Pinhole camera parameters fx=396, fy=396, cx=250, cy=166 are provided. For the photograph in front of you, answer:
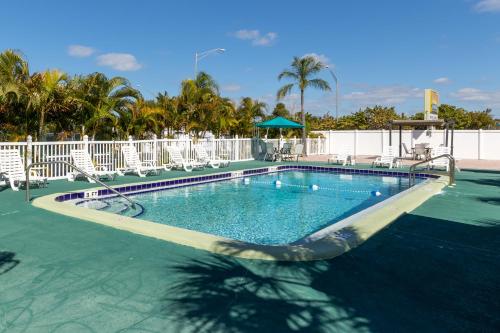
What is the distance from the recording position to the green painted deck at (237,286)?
3.00 meters

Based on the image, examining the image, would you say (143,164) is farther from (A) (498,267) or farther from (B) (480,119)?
(B) (480,119)

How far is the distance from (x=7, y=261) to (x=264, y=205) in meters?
6.39

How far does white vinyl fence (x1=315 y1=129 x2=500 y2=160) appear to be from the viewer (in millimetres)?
23078

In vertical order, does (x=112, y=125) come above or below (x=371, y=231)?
above

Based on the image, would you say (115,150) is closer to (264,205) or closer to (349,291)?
(264,205)

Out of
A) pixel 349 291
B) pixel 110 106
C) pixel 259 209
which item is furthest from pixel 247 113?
pixel 349 291

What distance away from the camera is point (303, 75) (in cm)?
2439

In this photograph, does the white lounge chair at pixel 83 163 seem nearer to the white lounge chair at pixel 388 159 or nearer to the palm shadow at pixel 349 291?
the palm shadow at pixel 349 291

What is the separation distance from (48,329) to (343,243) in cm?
326

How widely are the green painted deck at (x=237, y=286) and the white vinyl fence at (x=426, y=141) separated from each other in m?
20.4

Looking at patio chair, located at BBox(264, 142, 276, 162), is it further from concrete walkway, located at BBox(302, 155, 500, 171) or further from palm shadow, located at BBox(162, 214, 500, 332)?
palm shadow, located at BBox(162, 214, 500, 332)

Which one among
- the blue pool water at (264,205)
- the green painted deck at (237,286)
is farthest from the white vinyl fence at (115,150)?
the green painted deck at (237,286)

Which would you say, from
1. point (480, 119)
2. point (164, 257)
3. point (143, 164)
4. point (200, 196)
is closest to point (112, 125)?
point (143, 164)

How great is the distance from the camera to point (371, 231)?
5516 mm
